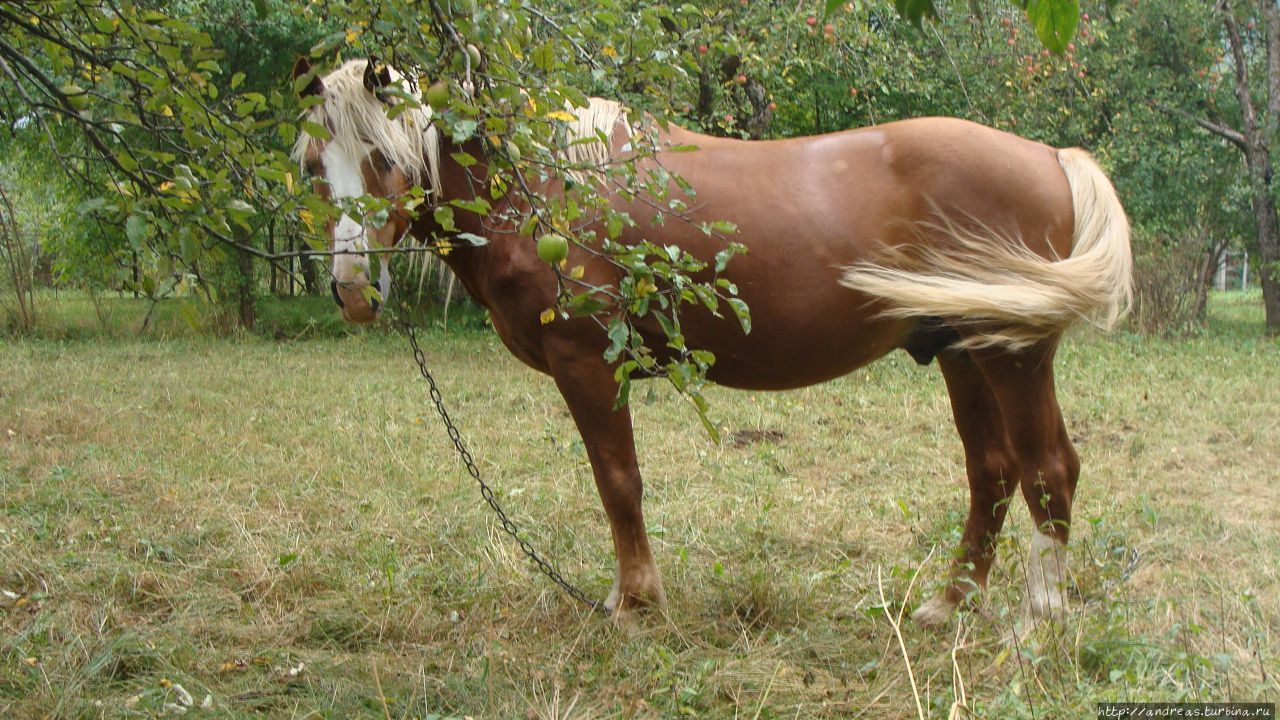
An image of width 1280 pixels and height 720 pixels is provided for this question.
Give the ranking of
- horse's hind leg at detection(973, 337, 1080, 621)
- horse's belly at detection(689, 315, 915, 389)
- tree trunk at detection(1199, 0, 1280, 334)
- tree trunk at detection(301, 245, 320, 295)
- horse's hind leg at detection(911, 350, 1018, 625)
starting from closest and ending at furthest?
1. tree trunk at detection(301, 245, 320, 295)
2. horse's hind leg at detection(973, 337, 1080, 621)
3. horse's belly at detection(689, 315, 915, 389)
4. horse's hind leg at detection(911, 350, 1018, 625)
5. tree trunk at detection(1199, 0, 1280, 334)

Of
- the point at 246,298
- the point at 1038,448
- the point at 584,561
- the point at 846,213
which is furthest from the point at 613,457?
the point at 246,298

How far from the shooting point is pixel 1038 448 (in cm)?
282

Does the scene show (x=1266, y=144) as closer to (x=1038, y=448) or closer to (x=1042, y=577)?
(x=1038, y=448)

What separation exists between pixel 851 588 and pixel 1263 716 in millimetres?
1488

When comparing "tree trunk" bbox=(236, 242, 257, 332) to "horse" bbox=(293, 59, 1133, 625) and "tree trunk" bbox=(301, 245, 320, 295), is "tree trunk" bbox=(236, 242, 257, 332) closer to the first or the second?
"tree trunk" bbox=(301, 245, 320, 295)

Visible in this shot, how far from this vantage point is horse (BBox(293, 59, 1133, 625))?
2.71 m

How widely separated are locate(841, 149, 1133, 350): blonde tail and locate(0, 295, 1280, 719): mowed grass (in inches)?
16.9

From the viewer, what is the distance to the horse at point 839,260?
2711 millimetres

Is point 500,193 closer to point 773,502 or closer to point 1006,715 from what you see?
point 1006,715

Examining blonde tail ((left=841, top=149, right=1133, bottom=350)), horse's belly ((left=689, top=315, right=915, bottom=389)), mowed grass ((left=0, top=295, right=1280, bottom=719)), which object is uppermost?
blonde tail ((left=841, top=149, right=1133, bottom=350))

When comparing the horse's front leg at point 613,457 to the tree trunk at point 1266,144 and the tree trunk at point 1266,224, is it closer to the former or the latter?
the tree trunk at point 1266,144

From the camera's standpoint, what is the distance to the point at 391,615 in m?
3.01

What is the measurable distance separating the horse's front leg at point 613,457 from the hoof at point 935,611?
822mm

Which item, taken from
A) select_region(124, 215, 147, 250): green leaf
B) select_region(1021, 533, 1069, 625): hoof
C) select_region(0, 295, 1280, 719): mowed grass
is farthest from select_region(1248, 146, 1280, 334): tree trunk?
select_region(124, 215, 147, 250): green leaf
